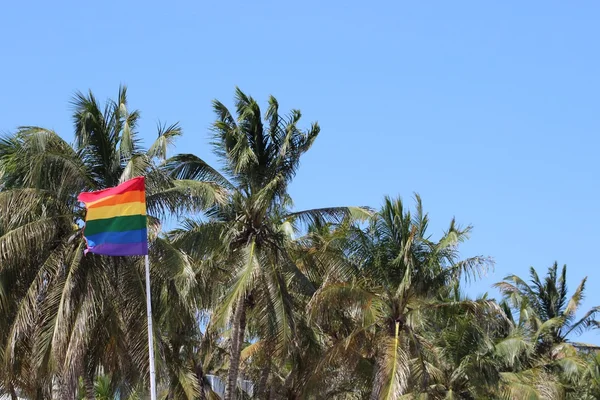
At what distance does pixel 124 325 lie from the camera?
24.2 m

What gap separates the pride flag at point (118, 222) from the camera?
870 inches

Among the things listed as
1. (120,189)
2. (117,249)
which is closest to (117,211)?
(120,189)

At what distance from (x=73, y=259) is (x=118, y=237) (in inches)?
71.7

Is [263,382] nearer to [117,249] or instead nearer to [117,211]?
[117,249]

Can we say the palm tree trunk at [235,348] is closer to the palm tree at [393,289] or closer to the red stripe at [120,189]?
the palm tree at [393,289]

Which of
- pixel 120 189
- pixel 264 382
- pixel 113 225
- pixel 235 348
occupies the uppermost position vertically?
pixel 120 189

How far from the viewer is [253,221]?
27938 millimetres

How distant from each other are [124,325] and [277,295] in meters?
4.25

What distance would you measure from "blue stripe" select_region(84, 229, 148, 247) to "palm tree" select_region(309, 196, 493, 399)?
6.51 m

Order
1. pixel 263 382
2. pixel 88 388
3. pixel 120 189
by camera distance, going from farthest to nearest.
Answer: pixel 263 382 → pixel 88 388 → pixel 120 189

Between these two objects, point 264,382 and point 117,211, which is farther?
point 264,382

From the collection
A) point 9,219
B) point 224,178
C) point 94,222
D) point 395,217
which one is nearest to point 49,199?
point 9,219

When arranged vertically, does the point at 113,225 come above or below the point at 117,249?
above

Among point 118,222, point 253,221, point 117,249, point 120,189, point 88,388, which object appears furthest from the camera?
point 253,221
